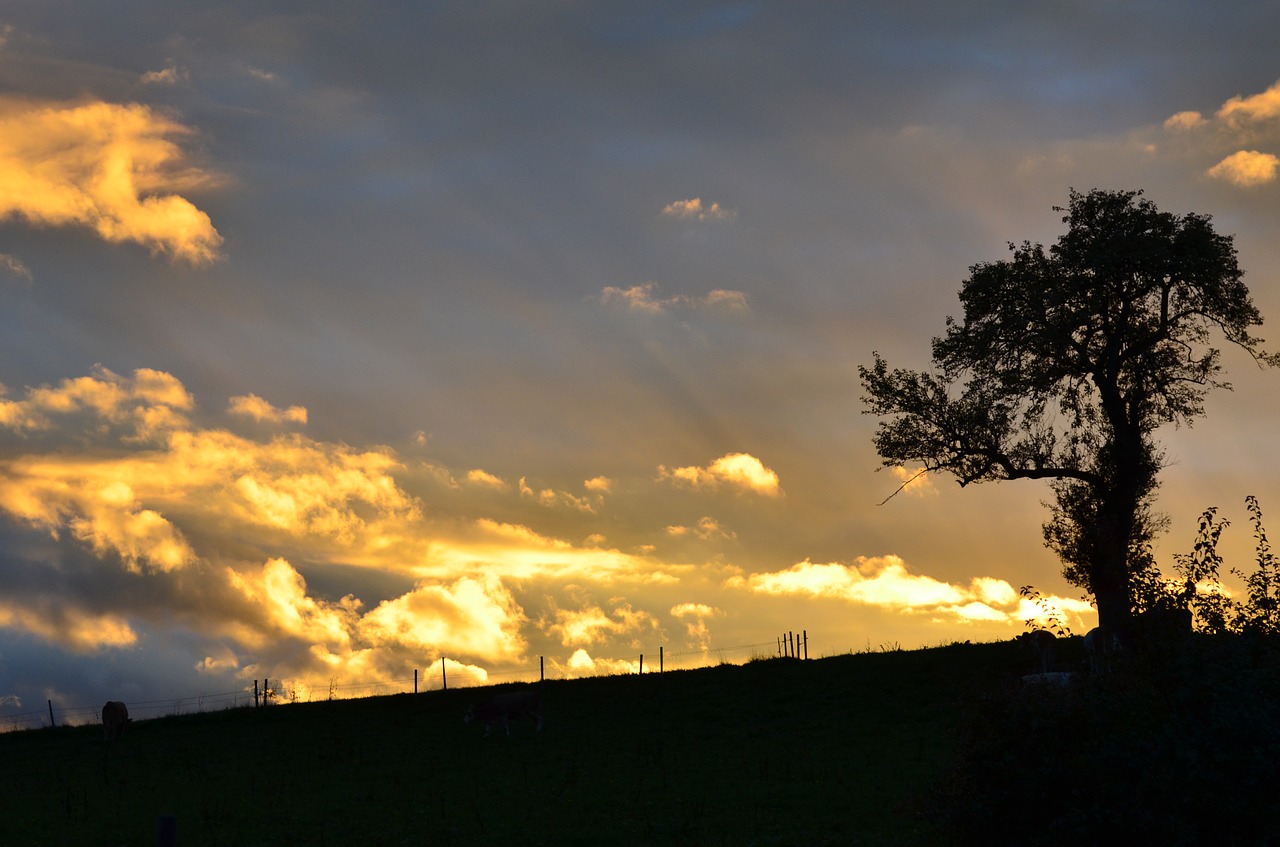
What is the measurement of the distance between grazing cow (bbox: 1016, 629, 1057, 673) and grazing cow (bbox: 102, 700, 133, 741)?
144 ft

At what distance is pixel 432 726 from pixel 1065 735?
36.6 m

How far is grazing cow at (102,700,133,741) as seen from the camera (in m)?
56.3

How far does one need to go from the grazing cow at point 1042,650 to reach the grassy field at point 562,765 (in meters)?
0.90

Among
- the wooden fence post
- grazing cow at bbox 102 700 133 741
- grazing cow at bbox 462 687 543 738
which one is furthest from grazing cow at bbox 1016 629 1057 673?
grazing cow at bbox 102 700 133 741

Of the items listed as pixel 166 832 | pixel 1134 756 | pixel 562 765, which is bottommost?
pixel 562 765

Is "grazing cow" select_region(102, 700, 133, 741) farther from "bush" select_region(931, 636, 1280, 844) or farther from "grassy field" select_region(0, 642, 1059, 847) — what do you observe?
"bush" select_region(931, 636, 1280, 844)

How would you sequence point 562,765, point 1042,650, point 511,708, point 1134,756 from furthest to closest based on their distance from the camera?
point 1042,650, point 511,708, point 562,765, point 1134,756

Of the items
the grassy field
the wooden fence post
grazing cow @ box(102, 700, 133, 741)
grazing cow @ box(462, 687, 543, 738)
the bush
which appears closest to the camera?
the bush

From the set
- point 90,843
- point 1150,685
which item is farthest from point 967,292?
point 90,843

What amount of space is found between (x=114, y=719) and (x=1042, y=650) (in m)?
44.9

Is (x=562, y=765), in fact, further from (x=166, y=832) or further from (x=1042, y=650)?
(x=1042, y=650)

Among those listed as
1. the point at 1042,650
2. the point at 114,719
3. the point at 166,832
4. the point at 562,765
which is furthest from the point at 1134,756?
the point at 114,719

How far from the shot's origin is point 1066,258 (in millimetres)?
48750

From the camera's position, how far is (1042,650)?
49.0 meters
